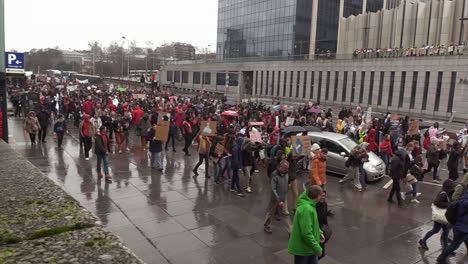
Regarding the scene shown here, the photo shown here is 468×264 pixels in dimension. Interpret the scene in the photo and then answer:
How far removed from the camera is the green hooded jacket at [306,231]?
4629 mm

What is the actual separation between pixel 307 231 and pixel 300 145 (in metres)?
6.08

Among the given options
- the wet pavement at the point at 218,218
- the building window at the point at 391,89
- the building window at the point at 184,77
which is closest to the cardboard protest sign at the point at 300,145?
the wet pavement at the point at 218,218

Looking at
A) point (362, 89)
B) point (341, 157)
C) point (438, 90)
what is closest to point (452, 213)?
point (341, 157)

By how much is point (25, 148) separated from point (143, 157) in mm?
5212

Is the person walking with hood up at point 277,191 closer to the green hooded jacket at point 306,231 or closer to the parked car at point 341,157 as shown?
the green hooded jacket at point 306,231

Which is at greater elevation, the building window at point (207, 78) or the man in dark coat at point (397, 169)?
the building window at point (207, 78)

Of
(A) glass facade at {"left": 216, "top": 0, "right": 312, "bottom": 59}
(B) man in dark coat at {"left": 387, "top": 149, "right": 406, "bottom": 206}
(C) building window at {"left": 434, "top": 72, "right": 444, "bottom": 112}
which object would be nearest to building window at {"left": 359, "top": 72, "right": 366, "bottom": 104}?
(C) building window at {"left": 434, "top": 72, "right": 444, "bottom": 112}

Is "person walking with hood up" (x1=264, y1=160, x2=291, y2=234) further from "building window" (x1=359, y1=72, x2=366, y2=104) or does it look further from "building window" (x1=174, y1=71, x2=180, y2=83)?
"building window" (x1=174, y1=71, x2=180, y2=83)

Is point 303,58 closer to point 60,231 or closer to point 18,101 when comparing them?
point 18,101

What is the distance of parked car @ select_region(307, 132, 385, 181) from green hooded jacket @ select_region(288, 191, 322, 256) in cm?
759

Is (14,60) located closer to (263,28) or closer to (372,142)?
(372,142)

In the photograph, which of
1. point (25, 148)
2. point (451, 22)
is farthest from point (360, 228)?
point (451, 22)

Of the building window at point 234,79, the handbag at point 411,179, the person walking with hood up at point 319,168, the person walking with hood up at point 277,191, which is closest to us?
the person walking with hood up at point 277,191

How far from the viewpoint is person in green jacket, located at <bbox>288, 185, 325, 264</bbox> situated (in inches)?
182
